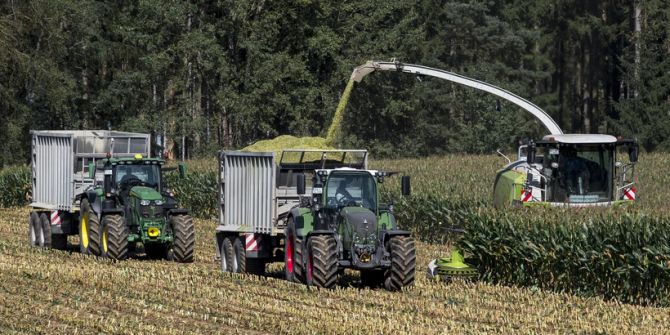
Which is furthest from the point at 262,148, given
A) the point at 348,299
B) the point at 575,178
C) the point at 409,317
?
the point at 409,317

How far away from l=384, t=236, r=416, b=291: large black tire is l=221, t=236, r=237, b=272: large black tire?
15.2 ft

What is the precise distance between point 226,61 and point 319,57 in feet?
16.2

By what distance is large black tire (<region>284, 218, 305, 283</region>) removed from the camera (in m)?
21.6

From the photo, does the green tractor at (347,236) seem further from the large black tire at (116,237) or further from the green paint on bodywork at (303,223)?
the large black tire at (116,237)

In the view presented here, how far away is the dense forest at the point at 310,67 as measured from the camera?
61969 millimetres

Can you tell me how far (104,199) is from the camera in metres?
26.7

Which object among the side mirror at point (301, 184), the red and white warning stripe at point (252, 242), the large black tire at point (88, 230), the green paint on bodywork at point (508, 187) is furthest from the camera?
the green paint on bodywork at point (508, 187)

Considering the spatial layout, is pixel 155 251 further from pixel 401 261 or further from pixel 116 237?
pixel 401 261

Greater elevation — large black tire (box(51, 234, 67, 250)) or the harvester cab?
the harvester cab

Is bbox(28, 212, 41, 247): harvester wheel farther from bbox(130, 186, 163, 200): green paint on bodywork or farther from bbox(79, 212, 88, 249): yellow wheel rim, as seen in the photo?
bbox(130, 186, 163, 200): green paint on bodywork

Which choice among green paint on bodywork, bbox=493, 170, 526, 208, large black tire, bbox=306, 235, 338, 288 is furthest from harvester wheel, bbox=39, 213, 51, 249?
large black tire, bbox=306, 235, 338, 288

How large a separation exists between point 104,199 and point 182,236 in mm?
2233

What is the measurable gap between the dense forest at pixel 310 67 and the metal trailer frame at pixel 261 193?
3254 cm

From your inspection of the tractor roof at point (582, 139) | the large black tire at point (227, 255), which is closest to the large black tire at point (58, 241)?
the large black tire at point (227, 255)
